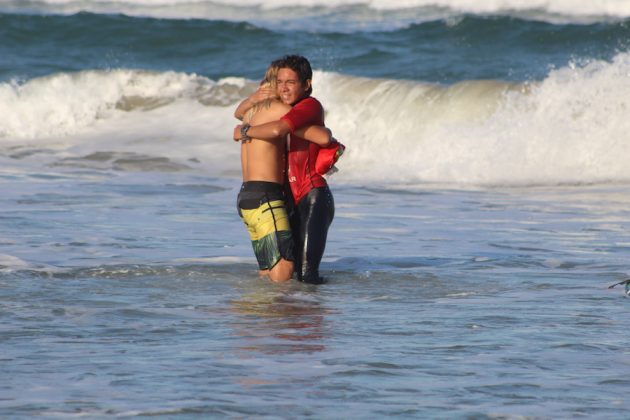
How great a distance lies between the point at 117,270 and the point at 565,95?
1004 centimetres

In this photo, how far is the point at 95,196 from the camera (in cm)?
1313

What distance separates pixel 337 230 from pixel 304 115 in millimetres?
3359

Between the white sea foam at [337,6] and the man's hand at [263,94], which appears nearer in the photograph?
the man's hand at [263,94]

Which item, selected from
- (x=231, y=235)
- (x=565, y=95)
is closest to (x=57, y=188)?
(x=231, y=235)

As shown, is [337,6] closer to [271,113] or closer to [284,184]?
[284,184]

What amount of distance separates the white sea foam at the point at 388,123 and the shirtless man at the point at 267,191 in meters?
7.48

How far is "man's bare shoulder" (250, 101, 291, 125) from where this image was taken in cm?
797

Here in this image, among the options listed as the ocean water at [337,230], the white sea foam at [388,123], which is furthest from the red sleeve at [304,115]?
the white sea foam at [388,123]

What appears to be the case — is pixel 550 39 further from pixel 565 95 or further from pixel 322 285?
pixel 322 285

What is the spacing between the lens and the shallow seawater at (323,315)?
5434 mm

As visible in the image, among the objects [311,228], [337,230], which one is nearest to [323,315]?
[311,228]

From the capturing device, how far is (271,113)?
315 inches

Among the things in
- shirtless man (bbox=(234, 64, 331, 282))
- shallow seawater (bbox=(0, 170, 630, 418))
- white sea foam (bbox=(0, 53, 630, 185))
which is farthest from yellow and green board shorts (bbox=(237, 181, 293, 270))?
white sea foam (bbox=(0, 53, 630, 185))

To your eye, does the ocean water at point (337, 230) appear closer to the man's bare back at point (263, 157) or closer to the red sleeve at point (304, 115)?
the man's bare back at point (263, 157)
